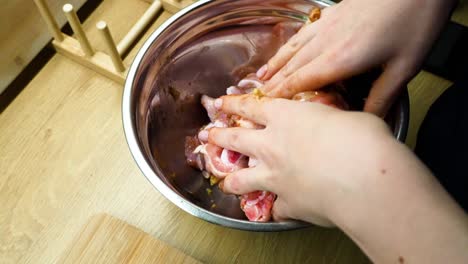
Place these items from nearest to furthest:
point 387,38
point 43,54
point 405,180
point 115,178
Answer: point 405,180
point 387,38
point 115,178
point 43,54

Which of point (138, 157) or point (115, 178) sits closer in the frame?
point (138, 157)

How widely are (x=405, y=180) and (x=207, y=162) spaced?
352 mm

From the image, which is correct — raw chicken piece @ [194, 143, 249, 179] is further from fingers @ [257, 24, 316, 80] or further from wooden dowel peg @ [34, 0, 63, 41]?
wooden dowel peg @ [34, 0, 63, 41]

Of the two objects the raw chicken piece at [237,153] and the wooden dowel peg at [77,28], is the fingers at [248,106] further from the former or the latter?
the wooden dowel peg at [77,28]

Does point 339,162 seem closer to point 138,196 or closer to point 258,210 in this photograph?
point 258,210

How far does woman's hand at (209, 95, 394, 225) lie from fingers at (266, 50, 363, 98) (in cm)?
7

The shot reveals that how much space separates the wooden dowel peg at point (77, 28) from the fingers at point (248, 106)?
1.13 feet

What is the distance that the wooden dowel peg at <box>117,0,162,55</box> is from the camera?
0.85 m

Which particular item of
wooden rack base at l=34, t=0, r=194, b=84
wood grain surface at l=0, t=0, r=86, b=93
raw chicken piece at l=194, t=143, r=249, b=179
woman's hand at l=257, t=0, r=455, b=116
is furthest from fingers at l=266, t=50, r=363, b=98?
wood grain surface at l=0, t=0, r=86, b=93

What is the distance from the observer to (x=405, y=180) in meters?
0.34

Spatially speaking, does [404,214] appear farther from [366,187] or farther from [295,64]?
[295,64]

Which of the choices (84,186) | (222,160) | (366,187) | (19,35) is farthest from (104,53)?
(366,187)

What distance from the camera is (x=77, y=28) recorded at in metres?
0.77

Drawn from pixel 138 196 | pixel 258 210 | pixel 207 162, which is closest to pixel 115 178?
pixel 138 196
